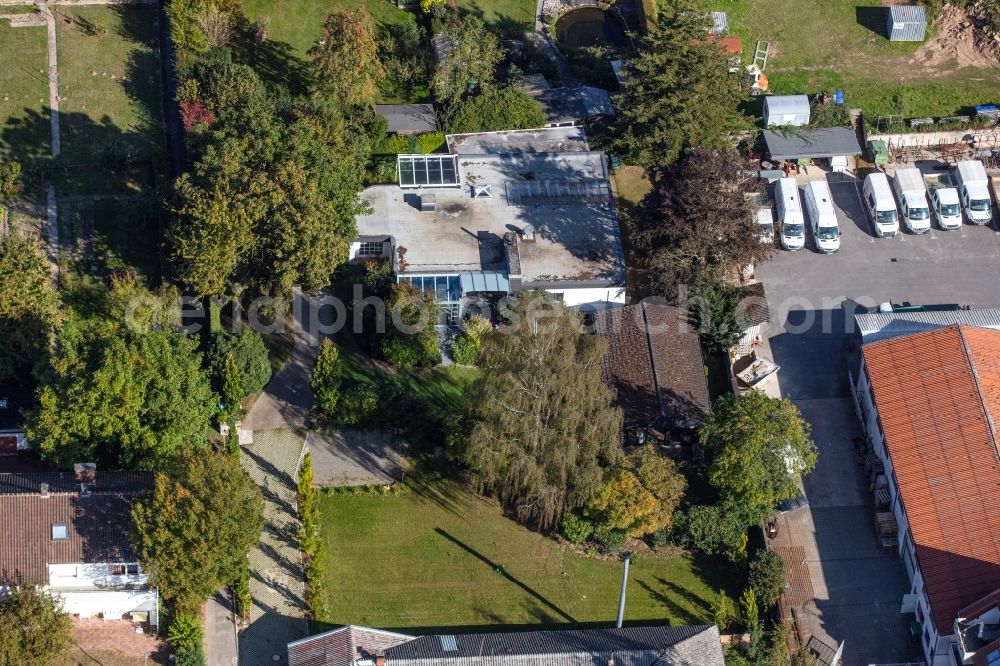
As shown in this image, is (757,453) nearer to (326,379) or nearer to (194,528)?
(326,379)

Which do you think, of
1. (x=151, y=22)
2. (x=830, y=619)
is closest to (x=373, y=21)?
(x=151, y=22)

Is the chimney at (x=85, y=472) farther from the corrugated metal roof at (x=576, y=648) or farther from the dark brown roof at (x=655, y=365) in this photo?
the dark brown roof at (x=655, y=365)

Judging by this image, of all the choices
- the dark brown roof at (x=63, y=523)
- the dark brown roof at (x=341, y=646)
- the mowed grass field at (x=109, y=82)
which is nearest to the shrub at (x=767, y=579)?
the dark brown roof at (x=341, y=646)

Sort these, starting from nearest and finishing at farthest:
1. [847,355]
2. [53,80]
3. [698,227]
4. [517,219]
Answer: [698,227] → [847,355] → [517,219] → [53,80]

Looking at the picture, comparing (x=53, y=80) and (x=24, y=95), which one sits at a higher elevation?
(x=53, y=80)

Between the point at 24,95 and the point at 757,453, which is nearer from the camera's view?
the point at 757,453

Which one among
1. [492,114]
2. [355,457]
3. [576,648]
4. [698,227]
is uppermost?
[492,114]

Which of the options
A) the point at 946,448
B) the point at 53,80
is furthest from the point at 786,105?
the point at 53,80
